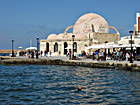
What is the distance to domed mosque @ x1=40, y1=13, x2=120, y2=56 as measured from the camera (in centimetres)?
5562

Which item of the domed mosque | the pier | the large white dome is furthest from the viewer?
the large white dome

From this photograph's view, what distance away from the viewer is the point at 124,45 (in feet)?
104

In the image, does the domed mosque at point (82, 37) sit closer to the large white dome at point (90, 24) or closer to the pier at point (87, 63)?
the large white dome at point (90, 24)

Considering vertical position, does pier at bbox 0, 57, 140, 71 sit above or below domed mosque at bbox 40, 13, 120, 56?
below

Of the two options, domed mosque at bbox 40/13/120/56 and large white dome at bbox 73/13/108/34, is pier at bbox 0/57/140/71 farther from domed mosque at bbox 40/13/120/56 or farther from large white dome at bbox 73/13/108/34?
large white dome at bbox 73/13/108/34

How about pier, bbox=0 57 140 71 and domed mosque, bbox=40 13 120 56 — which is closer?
pier, bbox=0 57 140 71

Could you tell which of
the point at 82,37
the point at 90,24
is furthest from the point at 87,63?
the point at 90,24

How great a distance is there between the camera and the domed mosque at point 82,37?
55625mm

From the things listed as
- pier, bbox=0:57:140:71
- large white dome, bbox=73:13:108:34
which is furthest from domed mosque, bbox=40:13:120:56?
pier, bbox=0:57:140:71

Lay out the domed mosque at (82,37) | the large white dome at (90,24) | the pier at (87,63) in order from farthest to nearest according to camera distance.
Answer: the large white dome at (90,24), the domed mosque at (82,37), the pier at (87,63)

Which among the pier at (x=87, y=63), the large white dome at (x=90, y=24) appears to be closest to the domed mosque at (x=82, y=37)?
the large white dome at (x=90, y=24)

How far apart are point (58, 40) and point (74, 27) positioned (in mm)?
9908

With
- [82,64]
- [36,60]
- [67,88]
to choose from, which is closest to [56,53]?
[36,60]

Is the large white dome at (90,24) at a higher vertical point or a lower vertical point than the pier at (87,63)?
higher
